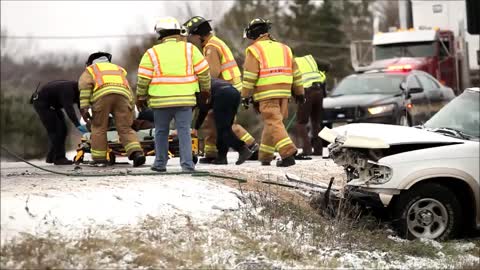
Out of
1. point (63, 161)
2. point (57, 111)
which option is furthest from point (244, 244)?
point (57, 111)

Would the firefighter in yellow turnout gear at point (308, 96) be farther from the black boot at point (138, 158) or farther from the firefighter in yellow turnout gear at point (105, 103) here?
the firefighter in yellow turnout gear at point (105, 103)

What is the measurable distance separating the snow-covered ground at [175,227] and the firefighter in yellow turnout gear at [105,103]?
2627 millimetres

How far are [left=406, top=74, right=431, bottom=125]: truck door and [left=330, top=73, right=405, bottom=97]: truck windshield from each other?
8.7 inches

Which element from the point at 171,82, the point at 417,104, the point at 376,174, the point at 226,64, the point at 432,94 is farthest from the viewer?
the point at 432,94

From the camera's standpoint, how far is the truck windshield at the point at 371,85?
17766 mm

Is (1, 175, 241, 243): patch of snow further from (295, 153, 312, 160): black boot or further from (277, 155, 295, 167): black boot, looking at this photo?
Result: (295, 153, 312, 160): black boot

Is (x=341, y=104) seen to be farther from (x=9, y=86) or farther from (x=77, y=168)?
(x=9, y=86)

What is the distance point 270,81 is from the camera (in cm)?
1082

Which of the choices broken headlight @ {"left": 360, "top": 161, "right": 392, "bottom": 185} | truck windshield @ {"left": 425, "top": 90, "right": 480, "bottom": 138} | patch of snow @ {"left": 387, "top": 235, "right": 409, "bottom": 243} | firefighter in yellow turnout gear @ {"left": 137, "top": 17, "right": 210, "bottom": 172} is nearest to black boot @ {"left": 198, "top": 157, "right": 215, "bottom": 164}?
firefighter in yellow turnout gear @ {"left": 137, "top": 17, "right": 210, "bottom": 172}

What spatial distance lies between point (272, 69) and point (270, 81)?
0.15 meters

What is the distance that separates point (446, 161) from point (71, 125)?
6.08m

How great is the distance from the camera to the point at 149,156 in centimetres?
1338

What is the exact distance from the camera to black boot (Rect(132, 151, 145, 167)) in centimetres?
1139

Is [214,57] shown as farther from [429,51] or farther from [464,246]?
[429,51]
